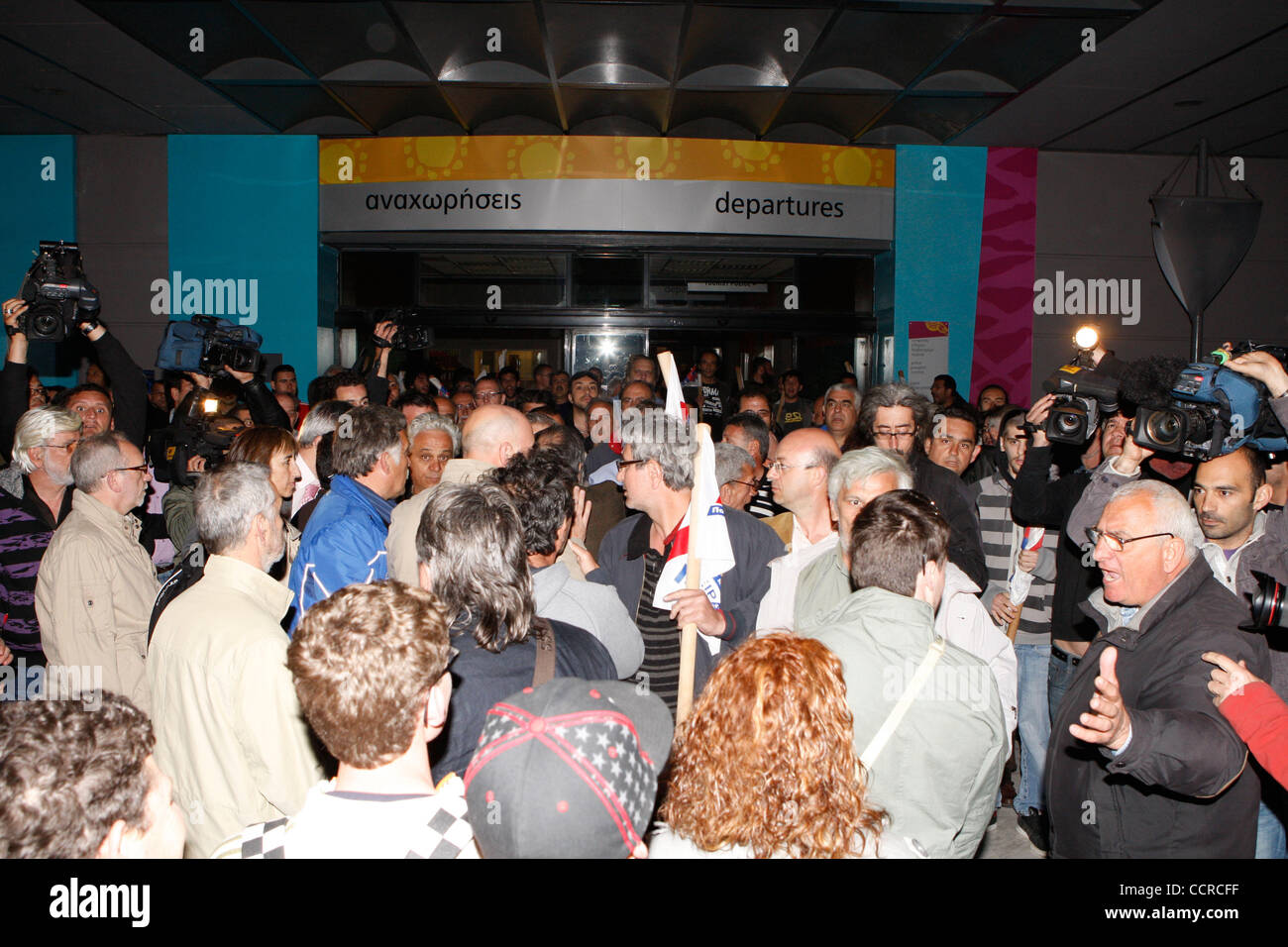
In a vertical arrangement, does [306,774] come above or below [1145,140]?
below

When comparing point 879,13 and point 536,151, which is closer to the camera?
point 879,13

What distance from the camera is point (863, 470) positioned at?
291 centimetres

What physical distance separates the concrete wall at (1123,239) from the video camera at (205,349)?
26.5 ft

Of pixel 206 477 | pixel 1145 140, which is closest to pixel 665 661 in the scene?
pixel 206 477

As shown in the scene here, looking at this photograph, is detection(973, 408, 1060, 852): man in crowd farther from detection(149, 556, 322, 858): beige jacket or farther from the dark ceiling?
the dark ceiling

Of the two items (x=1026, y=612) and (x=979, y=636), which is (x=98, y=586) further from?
(x=1026, y=612)

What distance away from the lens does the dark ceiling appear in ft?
20.7

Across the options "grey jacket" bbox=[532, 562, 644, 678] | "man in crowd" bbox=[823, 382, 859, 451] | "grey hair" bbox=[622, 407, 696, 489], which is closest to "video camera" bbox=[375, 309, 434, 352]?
"man in crowd" bbox=[823, 382, 859, 451]

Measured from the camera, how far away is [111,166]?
919cm

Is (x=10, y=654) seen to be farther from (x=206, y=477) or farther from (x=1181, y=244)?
(x=1181, y=244)

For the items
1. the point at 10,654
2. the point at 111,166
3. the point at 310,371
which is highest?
the point at 111,166

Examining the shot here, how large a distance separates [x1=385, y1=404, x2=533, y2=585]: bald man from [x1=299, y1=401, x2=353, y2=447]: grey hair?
842 millimetres

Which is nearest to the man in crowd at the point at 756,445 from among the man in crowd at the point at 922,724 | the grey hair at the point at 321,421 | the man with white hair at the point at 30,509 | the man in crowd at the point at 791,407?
the grey hair at the point at 321,421

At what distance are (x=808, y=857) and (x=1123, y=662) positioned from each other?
127 centimetres
